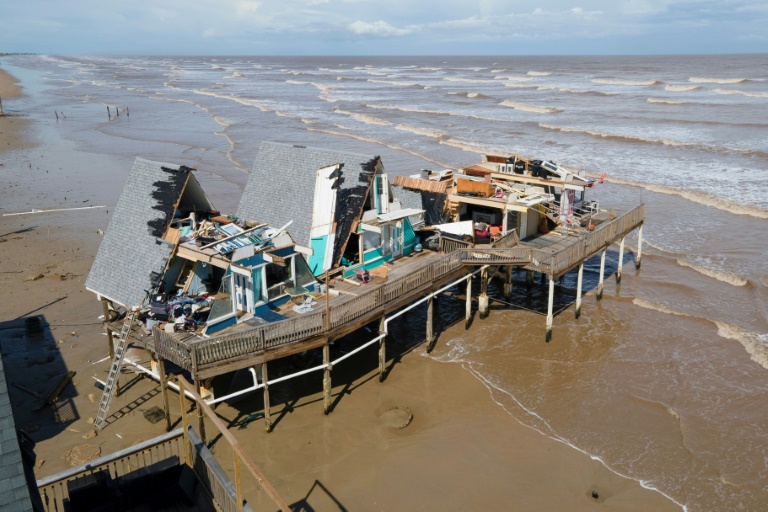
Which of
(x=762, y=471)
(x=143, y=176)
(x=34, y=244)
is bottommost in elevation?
(x=762, y=471)

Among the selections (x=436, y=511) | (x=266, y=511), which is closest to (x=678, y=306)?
(x=436, y=511)

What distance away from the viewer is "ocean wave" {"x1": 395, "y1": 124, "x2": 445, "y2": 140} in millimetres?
71875

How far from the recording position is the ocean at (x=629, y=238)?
19.8m

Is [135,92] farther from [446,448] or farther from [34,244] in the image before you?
[446,448]

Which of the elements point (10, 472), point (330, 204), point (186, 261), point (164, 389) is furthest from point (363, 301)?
point (10, 472)

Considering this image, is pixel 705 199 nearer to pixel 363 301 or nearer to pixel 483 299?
pixel 483 299

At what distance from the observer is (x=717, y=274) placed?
32906 millimetres

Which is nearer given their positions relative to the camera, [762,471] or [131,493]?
[131,493]

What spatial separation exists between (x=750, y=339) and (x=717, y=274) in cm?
770

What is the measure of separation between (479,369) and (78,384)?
44.7ft

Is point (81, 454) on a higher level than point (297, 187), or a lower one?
lower

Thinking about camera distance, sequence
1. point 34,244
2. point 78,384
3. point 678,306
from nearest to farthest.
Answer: point 78,384 → point 678,306 → point 34,244

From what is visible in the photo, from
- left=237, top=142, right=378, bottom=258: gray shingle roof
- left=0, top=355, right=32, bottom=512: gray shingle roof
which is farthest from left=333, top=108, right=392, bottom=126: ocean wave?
left=0, top=355, right=32, bottom=512: gray shingle roof

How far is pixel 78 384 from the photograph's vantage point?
21031mm
